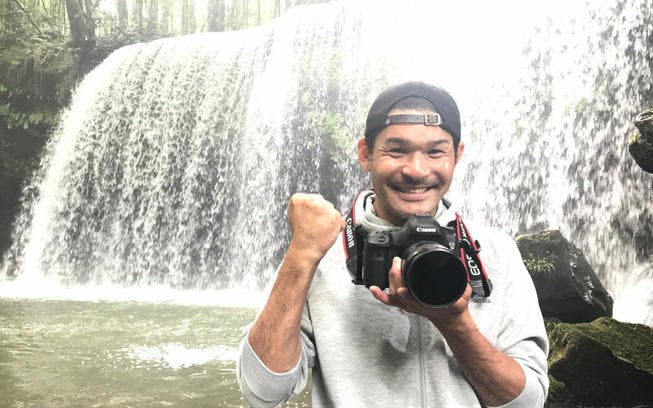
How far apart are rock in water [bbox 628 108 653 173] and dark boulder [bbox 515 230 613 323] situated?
1310mm

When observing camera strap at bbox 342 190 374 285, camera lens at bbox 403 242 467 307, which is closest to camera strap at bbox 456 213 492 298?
camera lens at bbox 403 242 467 307

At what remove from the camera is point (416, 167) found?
1435 mm

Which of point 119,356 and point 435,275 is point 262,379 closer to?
point 435,275

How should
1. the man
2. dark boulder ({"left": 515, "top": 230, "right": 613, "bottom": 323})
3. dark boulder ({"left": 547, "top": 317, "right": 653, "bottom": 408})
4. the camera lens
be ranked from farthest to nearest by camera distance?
dark boulder ({"left": 515, "top": 230, "right": 613, "bottom": 323}) → dark boulder ({"left": 547, "top": 317, "right": 653, "bottom": 408}) → the man → the camera lens

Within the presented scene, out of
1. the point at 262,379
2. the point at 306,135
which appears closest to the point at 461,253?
the point at 262,379

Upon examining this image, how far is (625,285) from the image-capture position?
328 inches

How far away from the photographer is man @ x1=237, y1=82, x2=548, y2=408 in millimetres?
1305

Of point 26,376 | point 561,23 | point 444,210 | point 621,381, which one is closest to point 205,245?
point 26,376

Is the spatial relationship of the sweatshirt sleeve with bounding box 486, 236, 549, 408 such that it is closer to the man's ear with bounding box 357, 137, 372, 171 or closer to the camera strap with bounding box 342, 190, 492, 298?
the camera strap with bounding box 342, 190, 492, 298

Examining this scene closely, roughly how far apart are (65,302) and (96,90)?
714 centimetres

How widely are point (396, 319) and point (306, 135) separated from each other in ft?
36.1

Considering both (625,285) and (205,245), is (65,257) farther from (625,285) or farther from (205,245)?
(625,285)

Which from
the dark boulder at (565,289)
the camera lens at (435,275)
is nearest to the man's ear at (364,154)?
the camera lens at (435,275)

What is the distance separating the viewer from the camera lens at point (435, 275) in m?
1.19
